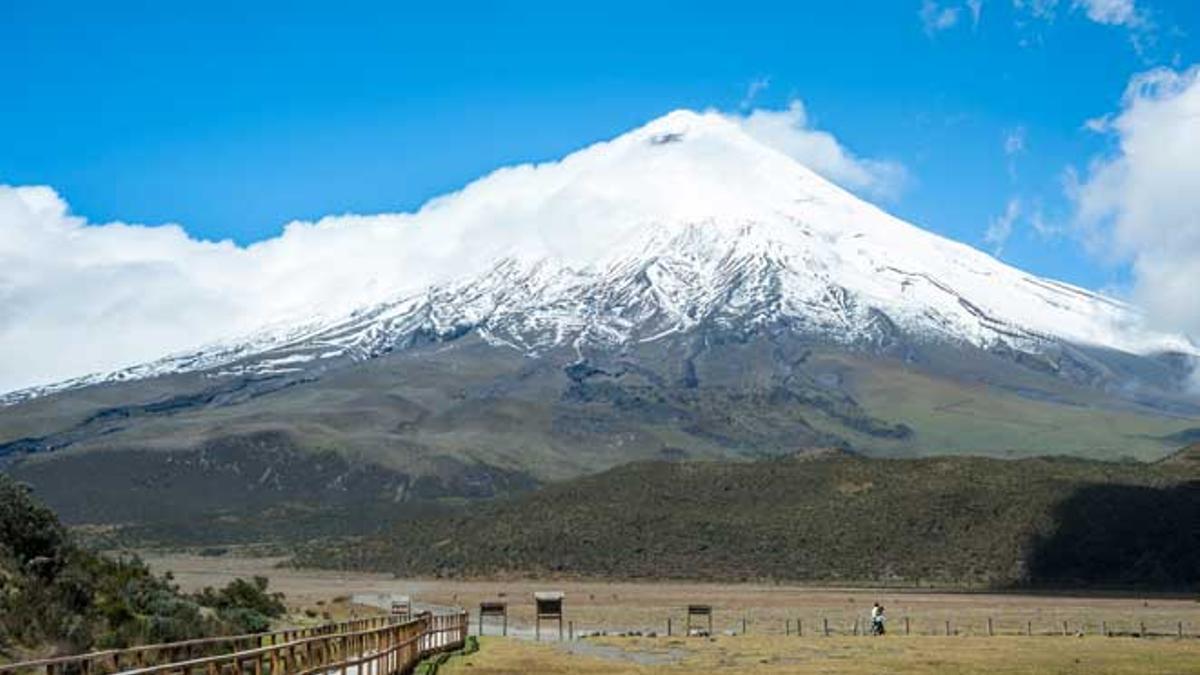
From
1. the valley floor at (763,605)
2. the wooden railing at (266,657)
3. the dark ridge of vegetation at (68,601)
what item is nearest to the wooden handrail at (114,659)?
the wooden railing at (266,657)

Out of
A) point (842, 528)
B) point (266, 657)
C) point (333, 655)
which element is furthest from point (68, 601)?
point (842, 528)

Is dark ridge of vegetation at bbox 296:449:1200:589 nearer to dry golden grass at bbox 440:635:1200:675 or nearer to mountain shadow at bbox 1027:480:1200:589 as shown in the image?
mountain shadow at bbox 1027:480:1200:589

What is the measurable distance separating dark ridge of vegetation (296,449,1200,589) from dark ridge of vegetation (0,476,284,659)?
7232 centimetres

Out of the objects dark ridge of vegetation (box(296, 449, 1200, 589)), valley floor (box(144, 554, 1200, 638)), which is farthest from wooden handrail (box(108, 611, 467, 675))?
dark ridge of vegetation (box(296, 449, 1200, 589))

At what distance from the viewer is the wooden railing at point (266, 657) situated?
639 inches

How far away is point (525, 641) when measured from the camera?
5088 cm

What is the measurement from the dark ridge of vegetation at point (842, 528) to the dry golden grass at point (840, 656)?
53322 millimetres

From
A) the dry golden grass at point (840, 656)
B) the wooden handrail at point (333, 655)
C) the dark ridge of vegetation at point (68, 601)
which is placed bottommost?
the dry golden grass at point (840, 656)

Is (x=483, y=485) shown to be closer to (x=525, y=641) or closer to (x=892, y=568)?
(x=892, y=568)

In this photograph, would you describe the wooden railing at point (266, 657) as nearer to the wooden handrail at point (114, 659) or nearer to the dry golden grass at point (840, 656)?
the wooden handrail at point (114, 659)

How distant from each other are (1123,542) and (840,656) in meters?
68.0

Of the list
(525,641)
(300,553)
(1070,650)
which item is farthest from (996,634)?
(300,553)

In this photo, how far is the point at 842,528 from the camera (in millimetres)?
114812

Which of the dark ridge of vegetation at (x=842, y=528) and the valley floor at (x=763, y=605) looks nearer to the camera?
the valley floor at (x=763, y=605)
